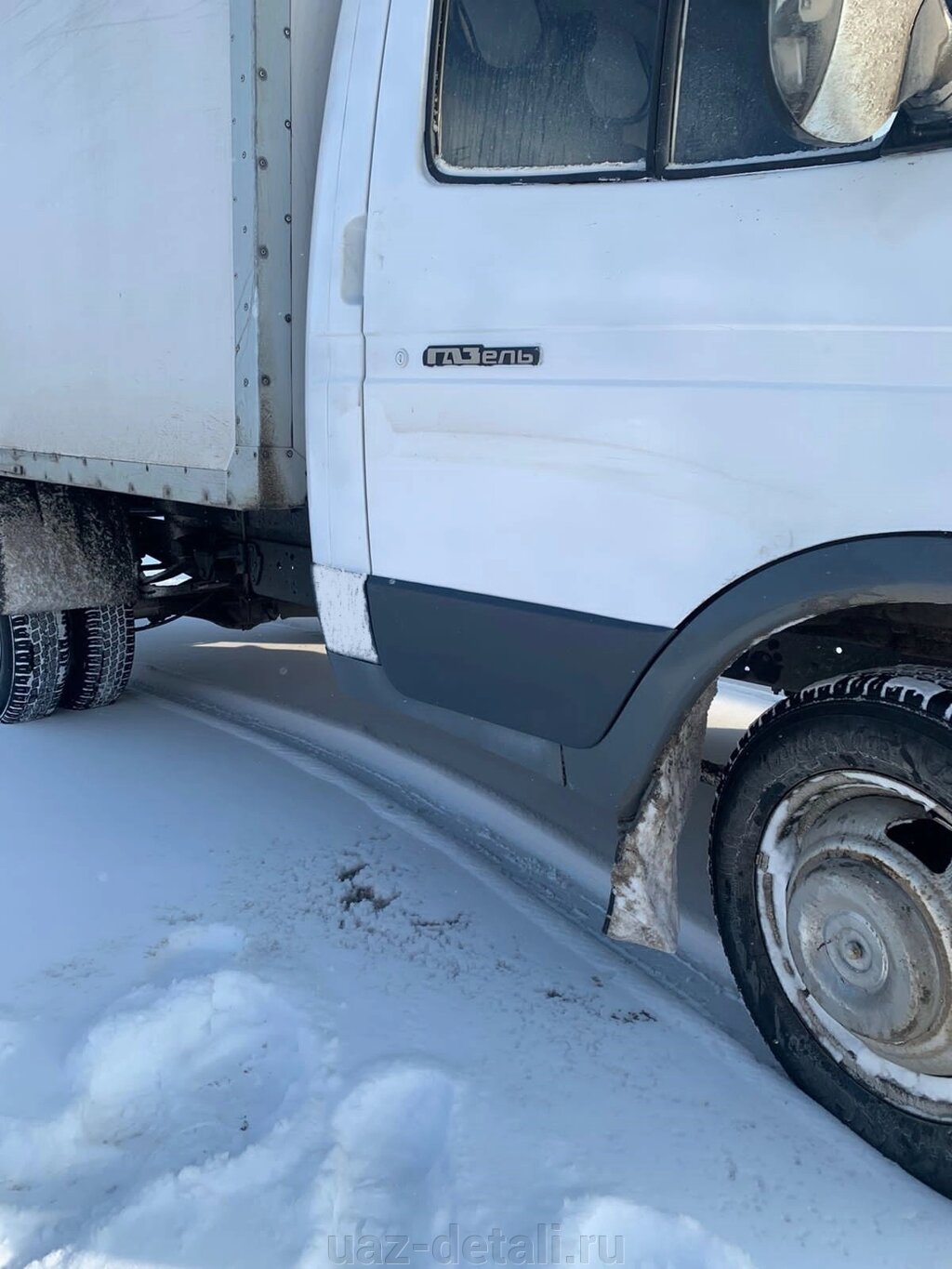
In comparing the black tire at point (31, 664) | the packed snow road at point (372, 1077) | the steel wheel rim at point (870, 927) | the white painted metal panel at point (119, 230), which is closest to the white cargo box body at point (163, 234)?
the white painted metal panel at point (119, 230)

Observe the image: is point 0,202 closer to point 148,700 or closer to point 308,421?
point 308,421

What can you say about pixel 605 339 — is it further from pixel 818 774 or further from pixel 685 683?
pixel 818 774

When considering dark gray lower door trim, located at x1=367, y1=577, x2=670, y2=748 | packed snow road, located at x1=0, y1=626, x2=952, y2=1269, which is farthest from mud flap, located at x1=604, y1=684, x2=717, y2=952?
packed snow road, located at x1=0, y1=626, x2=952, y2=1269

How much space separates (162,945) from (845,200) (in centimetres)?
216

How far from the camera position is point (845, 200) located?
1.61 m

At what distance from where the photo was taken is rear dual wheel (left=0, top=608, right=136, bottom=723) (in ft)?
12.9

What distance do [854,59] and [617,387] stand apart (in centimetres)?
69

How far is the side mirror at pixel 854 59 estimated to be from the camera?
4.30 ft

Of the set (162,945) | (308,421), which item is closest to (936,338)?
(308,421)

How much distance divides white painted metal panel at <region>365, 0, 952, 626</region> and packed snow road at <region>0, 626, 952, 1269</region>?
936mm

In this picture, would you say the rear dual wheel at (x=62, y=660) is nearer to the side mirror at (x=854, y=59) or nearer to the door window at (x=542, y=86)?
the door window at (x=542, y=86)

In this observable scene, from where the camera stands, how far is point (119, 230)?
289 cm

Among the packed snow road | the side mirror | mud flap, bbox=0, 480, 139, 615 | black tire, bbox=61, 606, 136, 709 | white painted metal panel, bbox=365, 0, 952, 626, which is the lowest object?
the packed snow road

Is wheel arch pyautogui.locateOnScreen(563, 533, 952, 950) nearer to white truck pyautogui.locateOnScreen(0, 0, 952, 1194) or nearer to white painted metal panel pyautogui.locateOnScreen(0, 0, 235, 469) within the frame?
white truck pyautogui.locateOnScreen(0, 0, 952, 1194)
